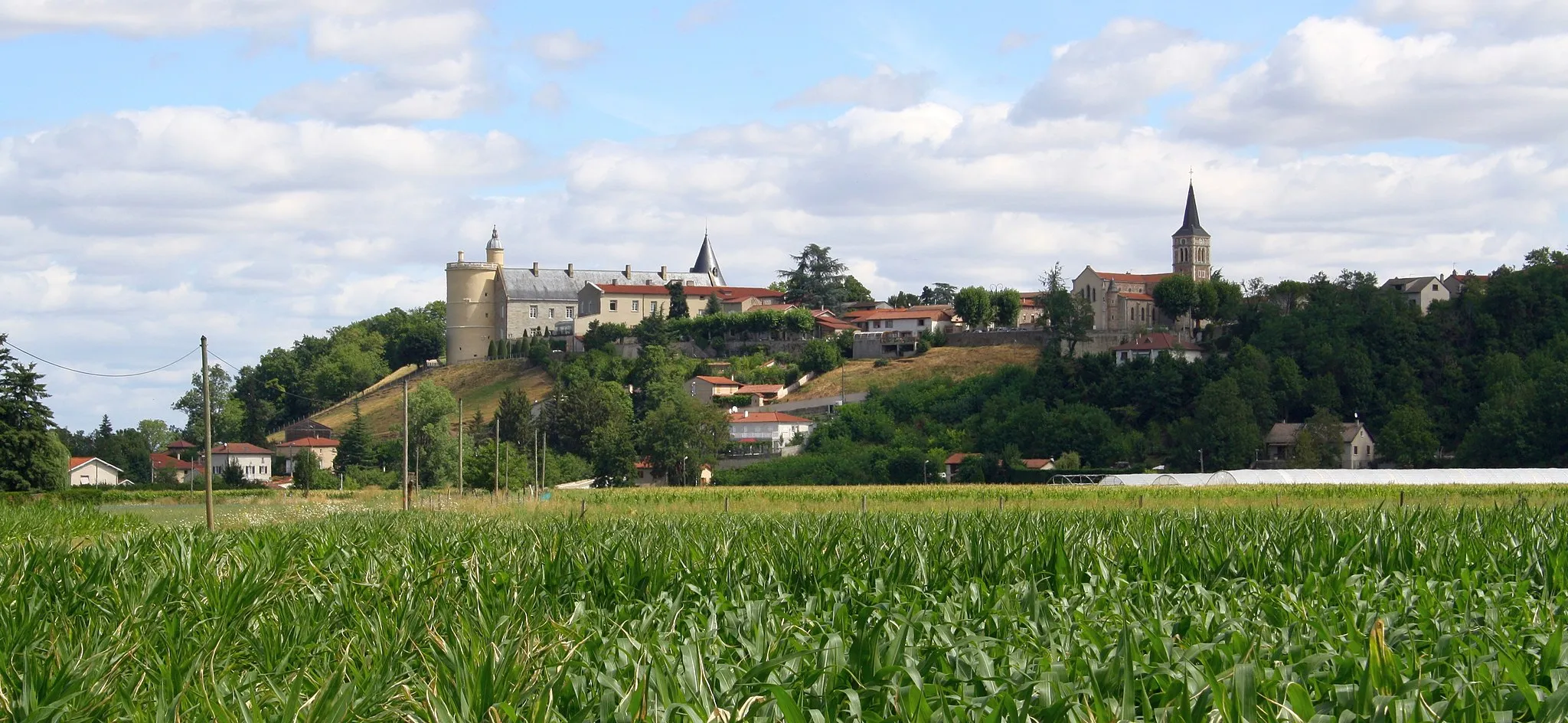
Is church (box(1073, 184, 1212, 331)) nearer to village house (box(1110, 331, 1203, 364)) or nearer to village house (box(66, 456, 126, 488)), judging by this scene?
village house (box(1110, 331, 1203, 364))

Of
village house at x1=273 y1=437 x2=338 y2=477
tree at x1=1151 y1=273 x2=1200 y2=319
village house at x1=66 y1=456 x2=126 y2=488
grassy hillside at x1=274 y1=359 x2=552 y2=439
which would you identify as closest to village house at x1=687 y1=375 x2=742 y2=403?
grassy hillside at x1=274 y1=359 x2=552 y2=439

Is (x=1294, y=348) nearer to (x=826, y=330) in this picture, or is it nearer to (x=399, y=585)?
(x=826, y=330)

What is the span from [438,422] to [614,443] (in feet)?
40.4

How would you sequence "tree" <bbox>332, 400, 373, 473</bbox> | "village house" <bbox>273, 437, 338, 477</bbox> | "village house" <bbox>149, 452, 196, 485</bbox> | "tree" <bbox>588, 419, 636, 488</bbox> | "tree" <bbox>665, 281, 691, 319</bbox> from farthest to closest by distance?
"tree" <bbox>665, 281, 691, 319</bbox> → "village house" <bbox>273, 437, 338, 477</bbox> → "village house" <bbox>149, 452, 196, 485</bbox> → "tree" <bbox>332, 400, 373, 473</bbox> → "tree" <bbox>588, 419, 636, 488</bbox>

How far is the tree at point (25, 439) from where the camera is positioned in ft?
168

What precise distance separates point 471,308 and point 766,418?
57051mm

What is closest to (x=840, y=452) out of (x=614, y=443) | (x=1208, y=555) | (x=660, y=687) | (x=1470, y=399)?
(x=614, y=443)

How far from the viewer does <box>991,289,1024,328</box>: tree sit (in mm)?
117875

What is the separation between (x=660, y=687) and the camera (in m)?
6.62

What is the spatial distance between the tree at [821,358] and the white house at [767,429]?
47.9 feet

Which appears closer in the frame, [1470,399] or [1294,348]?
[1470,399]

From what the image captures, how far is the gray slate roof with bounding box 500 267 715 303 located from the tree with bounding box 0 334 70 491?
8323 centimetres

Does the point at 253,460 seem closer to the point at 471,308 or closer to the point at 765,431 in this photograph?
the point at 471,308

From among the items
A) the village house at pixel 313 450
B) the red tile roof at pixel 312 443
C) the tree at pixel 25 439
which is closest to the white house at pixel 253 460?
the village house at pixel 313 450
